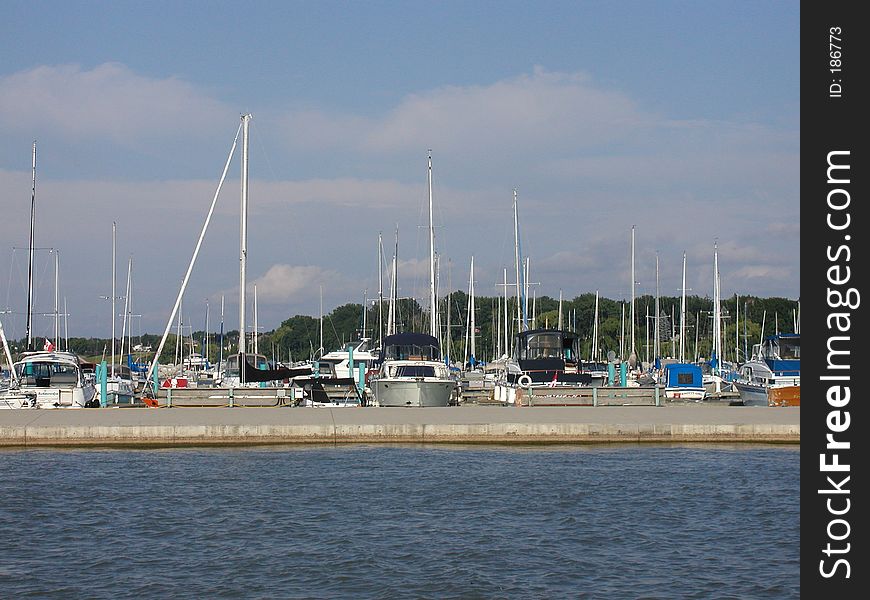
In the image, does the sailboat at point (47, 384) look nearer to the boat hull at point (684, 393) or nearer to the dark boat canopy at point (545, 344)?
the dark boat canopy at point (545, 344)

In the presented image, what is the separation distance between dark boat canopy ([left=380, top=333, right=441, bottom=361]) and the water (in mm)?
20641

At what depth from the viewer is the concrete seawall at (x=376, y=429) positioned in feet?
96.4

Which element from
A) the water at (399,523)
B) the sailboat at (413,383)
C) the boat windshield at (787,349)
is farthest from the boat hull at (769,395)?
the sailboat at (413,383)

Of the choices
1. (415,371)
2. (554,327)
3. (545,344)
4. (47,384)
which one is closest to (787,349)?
(545,344)

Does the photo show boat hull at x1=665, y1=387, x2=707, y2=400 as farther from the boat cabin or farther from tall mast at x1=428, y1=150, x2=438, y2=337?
tall mast at x1=428, y1=150, x2=438, y2=337

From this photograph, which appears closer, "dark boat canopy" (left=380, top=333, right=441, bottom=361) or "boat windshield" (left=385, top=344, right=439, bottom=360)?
"dark boat canopy" (left=380, top=333, right=441, bottom=361)

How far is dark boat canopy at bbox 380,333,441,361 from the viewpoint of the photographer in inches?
1953

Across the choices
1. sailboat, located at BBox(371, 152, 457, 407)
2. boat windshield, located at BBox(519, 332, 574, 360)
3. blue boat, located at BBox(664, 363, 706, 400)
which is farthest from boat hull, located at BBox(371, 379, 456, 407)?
boat windshield, located at BBox(519, 332, 574, 360)

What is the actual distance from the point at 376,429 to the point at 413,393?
8.42m

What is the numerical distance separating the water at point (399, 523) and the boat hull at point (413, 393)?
30.9ft

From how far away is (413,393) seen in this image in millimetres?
38500

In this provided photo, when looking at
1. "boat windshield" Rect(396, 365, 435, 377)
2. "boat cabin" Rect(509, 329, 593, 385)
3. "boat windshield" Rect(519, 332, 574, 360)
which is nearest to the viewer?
"boat windshield" Rect(396, 365, 435, 377)

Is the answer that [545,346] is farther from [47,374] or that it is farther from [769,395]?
[47,374]
